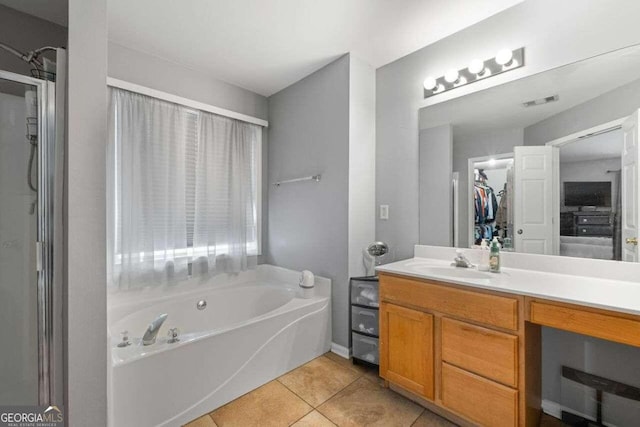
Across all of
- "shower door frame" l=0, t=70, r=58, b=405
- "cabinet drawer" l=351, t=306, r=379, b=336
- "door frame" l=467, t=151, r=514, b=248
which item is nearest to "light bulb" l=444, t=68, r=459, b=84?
"door frame" l=467, t=151, r=514, b=248

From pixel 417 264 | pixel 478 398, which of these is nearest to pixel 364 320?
pixel 417 264

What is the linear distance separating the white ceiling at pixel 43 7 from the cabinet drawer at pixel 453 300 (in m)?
2.58

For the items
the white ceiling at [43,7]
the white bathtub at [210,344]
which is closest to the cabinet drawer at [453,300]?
the white bathtub at [210,344]

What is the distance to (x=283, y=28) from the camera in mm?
1896

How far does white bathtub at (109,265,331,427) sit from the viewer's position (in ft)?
4.55

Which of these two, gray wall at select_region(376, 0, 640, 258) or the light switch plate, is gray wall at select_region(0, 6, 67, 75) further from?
the light switch plate

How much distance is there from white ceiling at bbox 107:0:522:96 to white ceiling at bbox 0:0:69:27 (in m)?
0.26

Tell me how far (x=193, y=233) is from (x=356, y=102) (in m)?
1.79

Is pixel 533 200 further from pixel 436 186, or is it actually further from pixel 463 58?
pixel 463 58

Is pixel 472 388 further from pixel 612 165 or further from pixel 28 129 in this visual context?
pixel 28 129

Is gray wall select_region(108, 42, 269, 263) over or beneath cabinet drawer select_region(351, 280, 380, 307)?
over

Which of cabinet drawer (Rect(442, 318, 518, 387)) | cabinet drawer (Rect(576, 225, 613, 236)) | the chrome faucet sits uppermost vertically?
cabinet drawer (Rect(576, 225, 613, 236))

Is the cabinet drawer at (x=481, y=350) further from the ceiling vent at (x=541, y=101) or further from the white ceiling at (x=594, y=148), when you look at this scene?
the ceiling vent at (x=541, y=101)

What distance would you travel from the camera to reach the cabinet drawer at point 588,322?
3.37 feet
